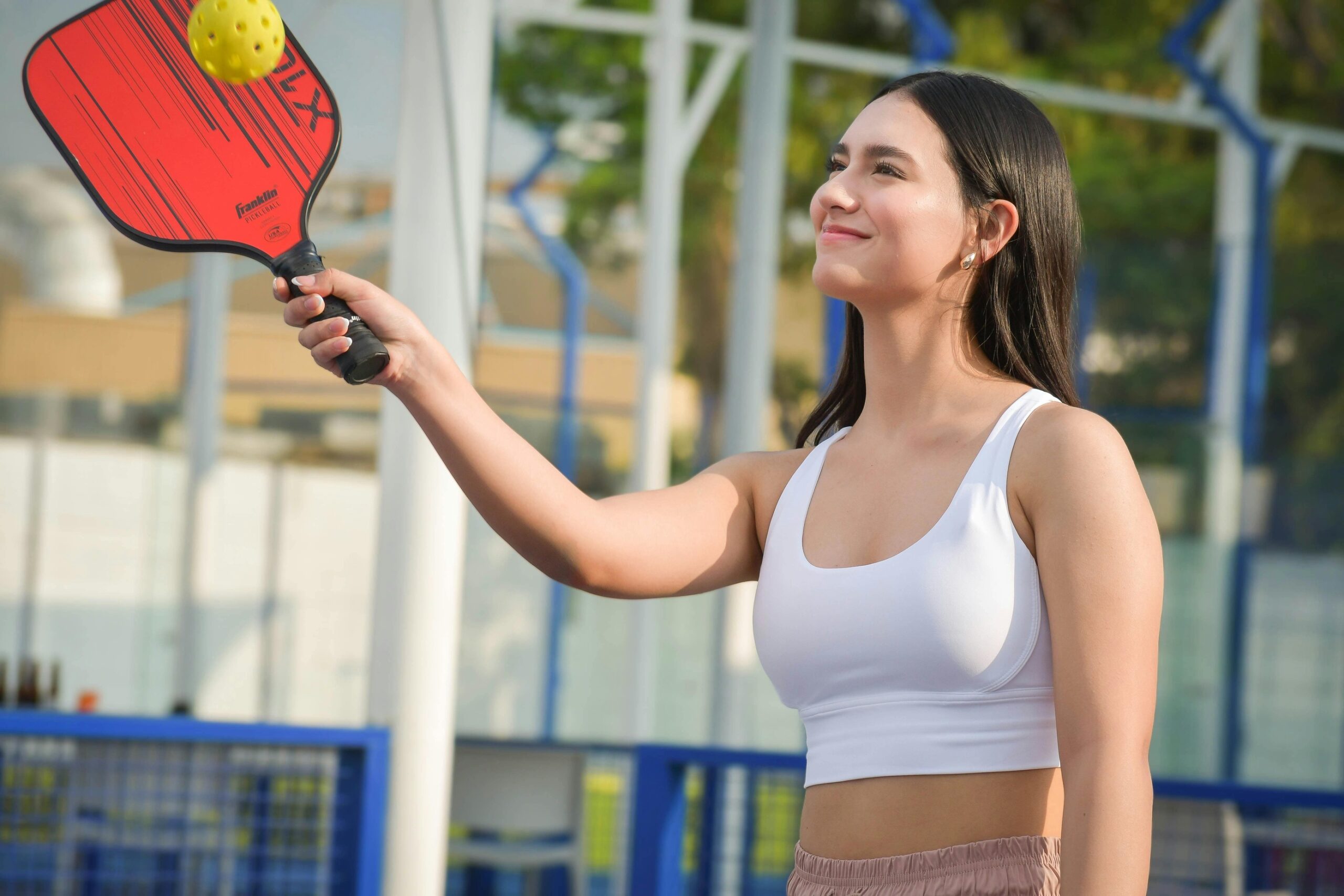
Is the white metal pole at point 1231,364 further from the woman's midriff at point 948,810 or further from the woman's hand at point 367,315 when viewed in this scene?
the woman's hand at point 367,315

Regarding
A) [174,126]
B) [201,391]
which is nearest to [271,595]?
[201,391]

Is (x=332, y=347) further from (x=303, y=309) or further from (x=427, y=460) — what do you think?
(x=427, y=460)

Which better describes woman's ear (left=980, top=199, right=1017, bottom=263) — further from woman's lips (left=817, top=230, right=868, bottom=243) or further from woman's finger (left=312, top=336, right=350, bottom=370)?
woman's finger (left=312, top=336, right=350, bottom=370)

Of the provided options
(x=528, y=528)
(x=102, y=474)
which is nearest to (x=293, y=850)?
(x=528, y=528)

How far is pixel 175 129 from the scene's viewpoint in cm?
174

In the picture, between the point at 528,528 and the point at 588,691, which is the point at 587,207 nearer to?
the point at 588,691

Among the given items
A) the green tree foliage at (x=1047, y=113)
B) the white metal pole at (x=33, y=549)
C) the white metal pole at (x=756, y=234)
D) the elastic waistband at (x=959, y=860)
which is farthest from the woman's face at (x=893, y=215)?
the green tree foliage at (x=1047, y=113)

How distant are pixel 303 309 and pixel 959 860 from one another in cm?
85

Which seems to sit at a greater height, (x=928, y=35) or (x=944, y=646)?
(x=928, y=35)

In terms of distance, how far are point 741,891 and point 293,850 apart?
1.16 meters

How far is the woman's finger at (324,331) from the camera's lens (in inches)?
55.5

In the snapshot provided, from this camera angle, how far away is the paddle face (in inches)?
65.6

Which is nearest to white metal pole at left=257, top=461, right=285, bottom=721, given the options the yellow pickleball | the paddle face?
the paddle face

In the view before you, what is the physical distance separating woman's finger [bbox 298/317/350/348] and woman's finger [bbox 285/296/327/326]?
0.06 feet
